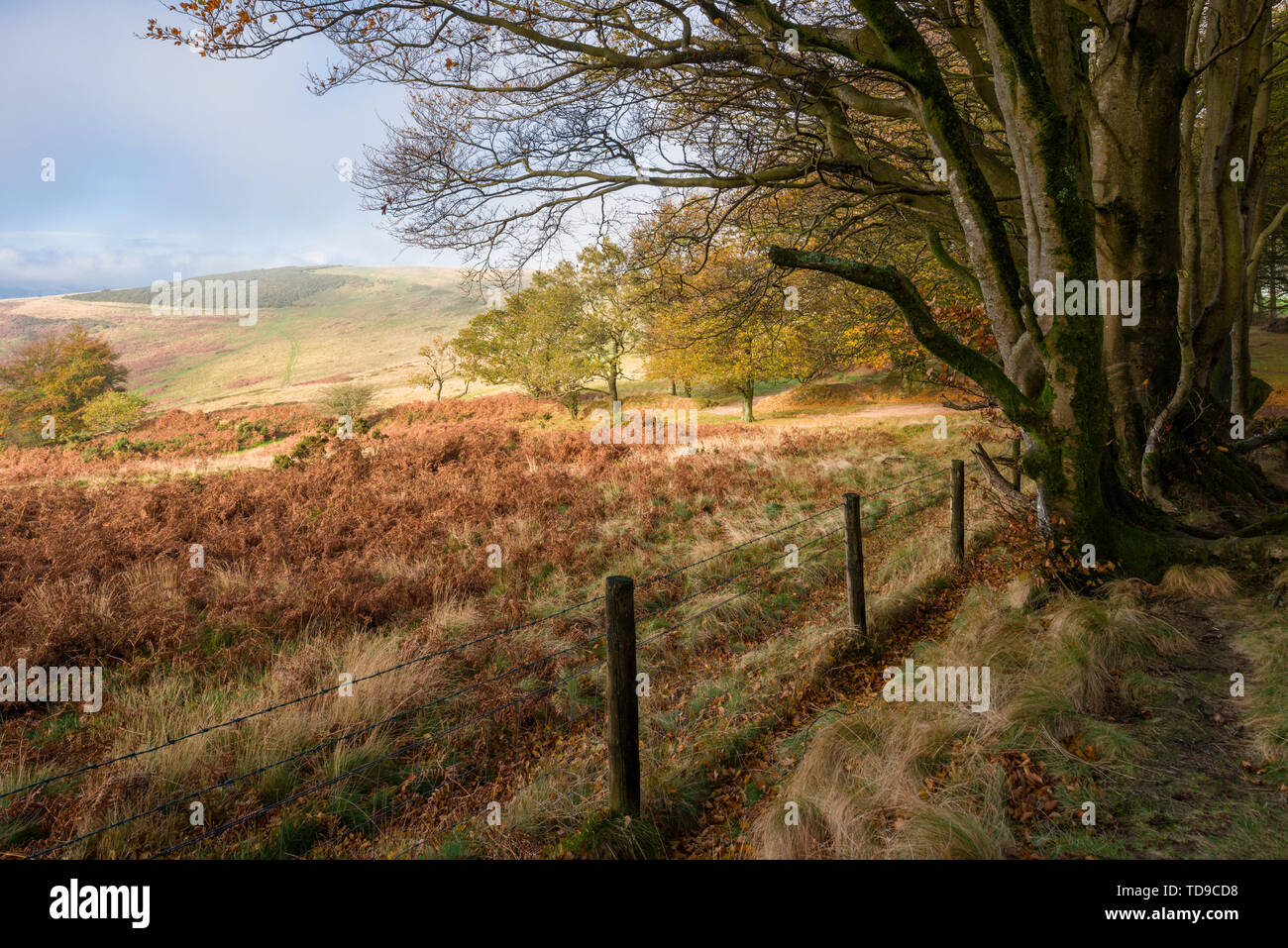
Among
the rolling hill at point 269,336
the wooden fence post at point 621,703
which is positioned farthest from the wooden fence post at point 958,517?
the rolling hill at point 269,336

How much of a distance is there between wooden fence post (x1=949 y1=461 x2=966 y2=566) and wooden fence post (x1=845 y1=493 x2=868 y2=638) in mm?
2122

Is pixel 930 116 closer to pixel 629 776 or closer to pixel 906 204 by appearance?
pixel 906 204

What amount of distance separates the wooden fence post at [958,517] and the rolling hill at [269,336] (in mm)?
35998

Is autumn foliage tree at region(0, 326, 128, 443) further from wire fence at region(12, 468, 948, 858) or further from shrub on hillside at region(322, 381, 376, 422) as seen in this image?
wire fence at region(12, 468, 948, 858)

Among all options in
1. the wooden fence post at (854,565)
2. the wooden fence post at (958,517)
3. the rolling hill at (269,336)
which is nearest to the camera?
the wooden fence post at (854,565)

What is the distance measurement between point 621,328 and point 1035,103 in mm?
22775

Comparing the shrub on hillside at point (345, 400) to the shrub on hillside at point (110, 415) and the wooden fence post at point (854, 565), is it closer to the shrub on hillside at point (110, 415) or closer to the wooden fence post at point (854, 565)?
the shrub on hillside at point (110, 415)

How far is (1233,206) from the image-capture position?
6.56 m

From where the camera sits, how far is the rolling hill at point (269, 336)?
58.6 metres

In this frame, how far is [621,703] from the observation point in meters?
3.23

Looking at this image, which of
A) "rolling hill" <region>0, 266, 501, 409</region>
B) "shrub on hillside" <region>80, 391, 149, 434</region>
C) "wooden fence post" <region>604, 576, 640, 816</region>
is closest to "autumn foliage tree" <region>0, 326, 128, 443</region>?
"shrub on hillside" <region>80, 391, 149, 434</region>

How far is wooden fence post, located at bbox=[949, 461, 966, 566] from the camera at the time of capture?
684cm

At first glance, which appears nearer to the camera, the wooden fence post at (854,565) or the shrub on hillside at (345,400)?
the wooden fence post at (854,565)
